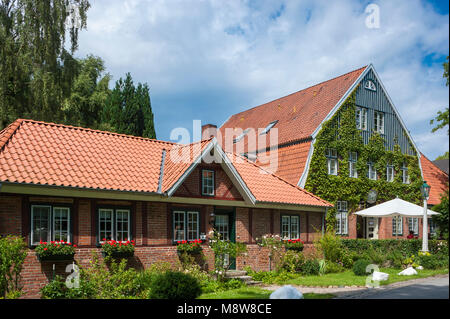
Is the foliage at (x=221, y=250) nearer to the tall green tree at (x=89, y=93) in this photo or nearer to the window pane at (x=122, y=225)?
the window pane at (x=122, y=225)

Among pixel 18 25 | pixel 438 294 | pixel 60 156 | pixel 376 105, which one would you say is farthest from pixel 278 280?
pixel 18 25

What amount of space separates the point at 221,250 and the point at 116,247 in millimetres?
3593

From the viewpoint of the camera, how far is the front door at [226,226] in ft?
57.9

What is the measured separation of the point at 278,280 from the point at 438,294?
10.5 m

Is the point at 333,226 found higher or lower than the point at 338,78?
lower

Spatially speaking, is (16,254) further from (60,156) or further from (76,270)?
(60,156)

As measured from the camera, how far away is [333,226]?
76.3 feet

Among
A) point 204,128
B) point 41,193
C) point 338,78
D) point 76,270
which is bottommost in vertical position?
point 76,270

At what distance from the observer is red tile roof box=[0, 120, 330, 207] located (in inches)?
528

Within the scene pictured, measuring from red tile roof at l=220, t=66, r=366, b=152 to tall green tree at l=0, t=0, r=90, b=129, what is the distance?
1129 cm

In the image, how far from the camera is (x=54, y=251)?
511 inches

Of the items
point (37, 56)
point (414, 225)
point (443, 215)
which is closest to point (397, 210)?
point (414, 225)

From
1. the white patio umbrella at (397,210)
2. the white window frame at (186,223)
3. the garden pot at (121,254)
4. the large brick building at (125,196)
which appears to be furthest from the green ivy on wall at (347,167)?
the garden pot at (121,254)

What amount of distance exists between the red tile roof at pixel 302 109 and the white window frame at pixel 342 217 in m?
4.15
